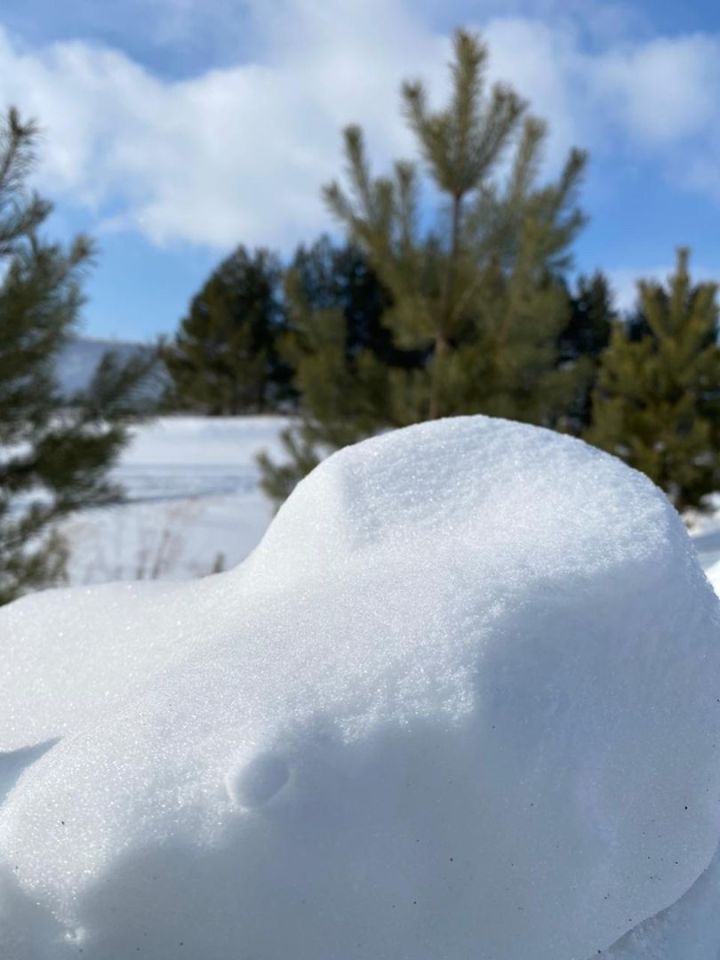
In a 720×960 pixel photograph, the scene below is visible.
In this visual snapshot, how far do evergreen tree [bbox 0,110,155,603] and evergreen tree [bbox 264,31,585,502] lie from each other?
7.30 ft

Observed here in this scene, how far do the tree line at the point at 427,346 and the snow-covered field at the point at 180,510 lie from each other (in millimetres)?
322

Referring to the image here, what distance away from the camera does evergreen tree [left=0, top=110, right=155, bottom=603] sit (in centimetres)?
309

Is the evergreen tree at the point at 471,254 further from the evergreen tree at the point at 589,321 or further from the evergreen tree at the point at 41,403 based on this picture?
the evergreen tree at the point at 589,321

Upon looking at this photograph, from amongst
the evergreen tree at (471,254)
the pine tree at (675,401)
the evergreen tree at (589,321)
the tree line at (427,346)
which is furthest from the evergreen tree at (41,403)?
the evergreen tree at (589,321)

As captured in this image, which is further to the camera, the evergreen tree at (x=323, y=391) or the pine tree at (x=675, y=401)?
the pine tree at (x=675, y=401)

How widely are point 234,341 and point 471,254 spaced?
15.7 m

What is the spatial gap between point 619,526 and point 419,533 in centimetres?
23

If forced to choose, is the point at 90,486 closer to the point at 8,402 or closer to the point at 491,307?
the point at 8,402

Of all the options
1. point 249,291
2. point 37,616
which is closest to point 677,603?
point 37,616

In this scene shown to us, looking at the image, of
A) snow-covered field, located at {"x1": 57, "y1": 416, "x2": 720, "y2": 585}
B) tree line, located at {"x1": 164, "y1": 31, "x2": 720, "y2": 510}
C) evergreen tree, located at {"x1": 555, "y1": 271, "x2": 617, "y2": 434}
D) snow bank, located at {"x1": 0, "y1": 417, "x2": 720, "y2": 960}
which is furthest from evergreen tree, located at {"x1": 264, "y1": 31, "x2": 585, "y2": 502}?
evergreen tree, located at {"x1": 555, "y1": 271, "x2": 617, "y2": 434}

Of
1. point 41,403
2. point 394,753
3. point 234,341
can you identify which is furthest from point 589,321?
point 394,753

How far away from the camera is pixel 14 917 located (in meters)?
0.63

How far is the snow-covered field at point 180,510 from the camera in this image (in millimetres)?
5973

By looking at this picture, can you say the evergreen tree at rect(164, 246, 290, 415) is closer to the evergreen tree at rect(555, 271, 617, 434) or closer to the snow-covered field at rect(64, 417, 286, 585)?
the snow-covered field at rect(64, 417, 286, 585)
